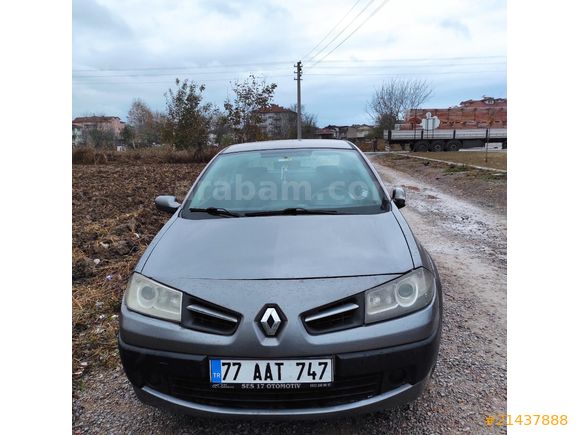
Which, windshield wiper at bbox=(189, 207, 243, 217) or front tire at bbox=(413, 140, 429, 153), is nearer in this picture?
windshield wiper at bbox=(189, 207, 243, 217)

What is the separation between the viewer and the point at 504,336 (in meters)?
2.81

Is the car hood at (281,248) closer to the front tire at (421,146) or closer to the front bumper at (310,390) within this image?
the front bumper at (310,390)

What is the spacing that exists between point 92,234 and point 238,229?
370 centimetres

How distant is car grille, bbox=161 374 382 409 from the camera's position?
1701 millimetres

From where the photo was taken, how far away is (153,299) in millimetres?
1872

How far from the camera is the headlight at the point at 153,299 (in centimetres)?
181

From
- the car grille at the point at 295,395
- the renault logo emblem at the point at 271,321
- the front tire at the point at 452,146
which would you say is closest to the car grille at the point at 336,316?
the renault logo emblem at the point at 271,321

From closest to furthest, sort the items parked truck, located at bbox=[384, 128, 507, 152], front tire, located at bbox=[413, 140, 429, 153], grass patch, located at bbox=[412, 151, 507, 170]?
grass patch, located at bbox=[412, 151, 507, 170], parked truck, located at bbox=[384, 128, 507, 152], front tire, located at bbox=[413, 140, 429, 153]

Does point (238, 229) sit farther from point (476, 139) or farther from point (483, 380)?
point (476, 139)

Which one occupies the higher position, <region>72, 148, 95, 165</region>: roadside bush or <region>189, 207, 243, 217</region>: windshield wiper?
<region>72, 148, 95, 165</region>: roadside bush

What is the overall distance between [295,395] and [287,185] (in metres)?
1.49

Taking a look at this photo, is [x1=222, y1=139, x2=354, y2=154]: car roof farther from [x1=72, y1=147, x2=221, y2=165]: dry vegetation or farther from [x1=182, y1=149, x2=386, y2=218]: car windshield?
[x1=72, y1=147, x2=221, y2=165]: dry vegetation

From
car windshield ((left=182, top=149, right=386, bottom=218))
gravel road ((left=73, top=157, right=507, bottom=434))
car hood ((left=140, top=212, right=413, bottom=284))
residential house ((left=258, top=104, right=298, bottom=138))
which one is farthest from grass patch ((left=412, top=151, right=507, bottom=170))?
car hood ((left=140, top=212, right=413, bottom=284))

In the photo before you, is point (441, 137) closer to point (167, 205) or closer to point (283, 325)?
point (167, 205)
